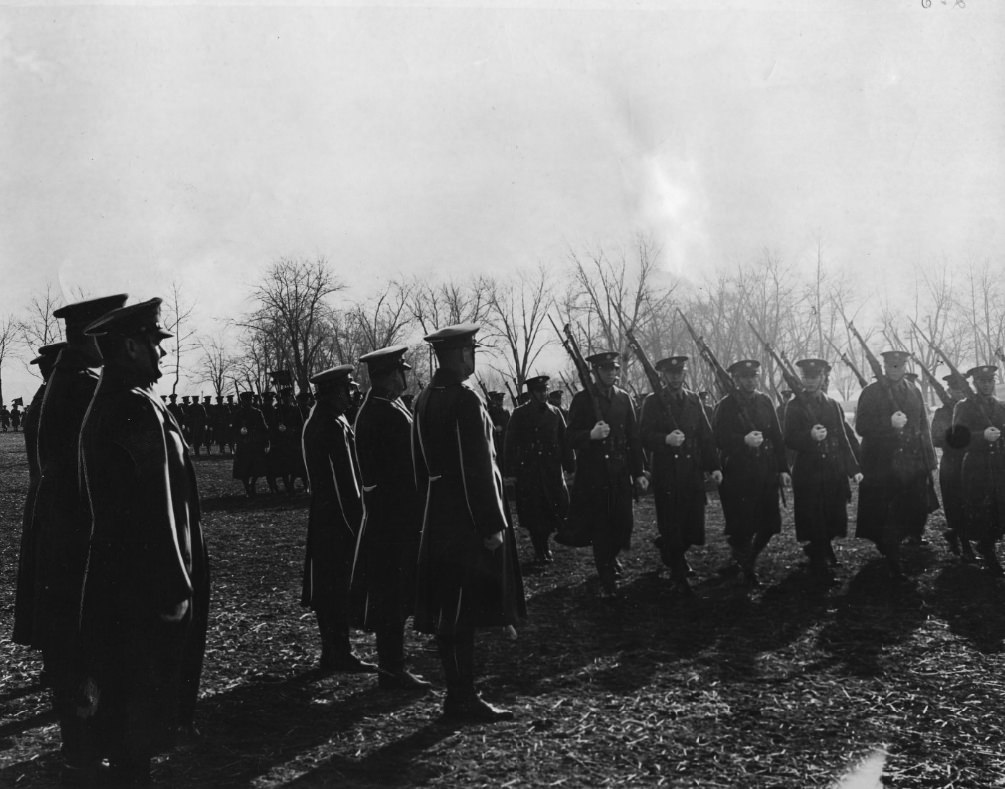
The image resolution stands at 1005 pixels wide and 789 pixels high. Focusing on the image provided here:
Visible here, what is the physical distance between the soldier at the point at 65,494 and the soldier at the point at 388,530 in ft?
5.09

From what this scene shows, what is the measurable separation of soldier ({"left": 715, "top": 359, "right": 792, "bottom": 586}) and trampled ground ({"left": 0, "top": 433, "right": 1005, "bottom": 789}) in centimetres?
44

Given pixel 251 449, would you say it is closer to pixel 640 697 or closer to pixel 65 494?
pixel 65 494

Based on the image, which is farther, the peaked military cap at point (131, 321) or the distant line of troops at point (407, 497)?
the peaked military cap at point (131, 321)

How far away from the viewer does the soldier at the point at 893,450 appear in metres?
8.02

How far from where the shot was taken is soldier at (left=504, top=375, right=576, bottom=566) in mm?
9273

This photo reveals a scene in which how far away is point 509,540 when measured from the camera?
180 inches

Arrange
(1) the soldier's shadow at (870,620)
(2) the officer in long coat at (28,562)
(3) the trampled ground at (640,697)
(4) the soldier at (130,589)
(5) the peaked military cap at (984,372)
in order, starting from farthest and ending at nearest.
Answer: (5) the peaked military cap at (984,372), (1) the soldier's shadow at (870,620), (2) the officer in long coat at (28,562), (3) the trampled ground at (640,697), (4) the soldier at (130,589)

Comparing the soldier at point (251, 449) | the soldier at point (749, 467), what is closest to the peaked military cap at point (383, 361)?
the soldier at point (749, 467)

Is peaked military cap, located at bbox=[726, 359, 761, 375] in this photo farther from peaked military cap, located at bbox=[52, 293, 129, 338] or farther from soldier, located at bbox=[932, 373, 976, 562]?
peaked military cap, located at bbox=[52, 293, 129, 338]

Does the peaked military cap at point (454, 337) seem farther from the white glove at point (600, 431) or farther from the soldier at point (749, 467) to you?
the soldier at point (749, 467)

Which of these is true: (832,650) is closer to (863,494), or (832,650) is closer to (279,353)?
(863,494)

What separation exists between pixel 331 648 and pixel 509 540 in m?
1.65

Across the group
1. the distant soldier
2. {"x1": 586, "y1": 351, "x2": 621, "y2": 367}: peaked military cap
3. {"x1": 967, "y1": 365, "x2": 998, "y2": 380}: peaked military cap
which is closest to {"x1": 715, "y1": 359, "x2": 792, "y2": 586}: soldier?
{"x1": 586, "y1": 351, "x2": 621, "y2": 367}: peaked military cap

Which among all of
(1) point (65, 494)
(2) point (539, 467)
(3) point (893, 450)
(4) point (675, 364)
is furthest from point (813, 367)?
(1) point (65, 494)
